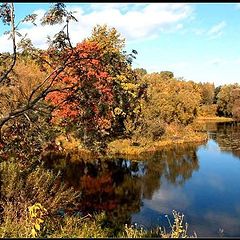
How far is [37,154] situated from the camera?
32.3ft

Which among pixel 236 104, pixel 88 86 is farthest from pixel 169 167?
pixel 236 104

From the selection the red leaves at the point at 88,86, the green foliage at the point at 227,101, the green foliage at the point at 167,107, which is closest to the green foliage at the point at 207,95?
the green foliage at the point at 227,101

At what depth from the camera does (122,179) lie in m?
23.7

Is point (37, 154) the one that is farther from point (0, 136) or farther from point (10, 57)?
point (10, 57)

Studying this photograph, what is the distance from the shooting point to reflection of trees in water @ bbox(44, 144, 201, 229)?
1770 cm

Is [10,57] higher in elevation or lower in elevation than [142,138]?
higher

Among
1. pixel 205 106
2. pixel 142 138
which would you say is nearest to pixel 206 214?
pixel 142 138

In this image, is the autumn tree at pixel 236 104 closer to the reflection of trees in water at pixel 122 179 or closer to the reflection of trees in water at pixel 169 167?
the reflection of trees in water at pixel 169 167

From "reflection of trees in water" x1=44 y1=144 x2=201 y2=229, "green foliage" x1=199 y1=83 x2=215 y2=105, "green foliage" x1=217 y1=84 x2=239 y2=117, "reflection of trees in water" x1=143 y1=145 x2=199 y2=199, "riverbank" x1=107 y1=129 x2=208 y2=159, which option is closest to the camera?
"reflection of trees in water" x1=44 y1=144 x2=201 y2=229

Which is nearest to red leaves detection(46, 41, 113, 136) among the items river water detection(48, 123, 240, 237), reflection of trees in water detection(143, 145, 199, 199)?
river water detection(48, 123, 240, 237)

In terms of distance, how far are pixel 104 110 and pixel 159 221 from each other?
8293 mm

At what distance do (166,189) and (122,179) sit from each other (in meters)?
3.24

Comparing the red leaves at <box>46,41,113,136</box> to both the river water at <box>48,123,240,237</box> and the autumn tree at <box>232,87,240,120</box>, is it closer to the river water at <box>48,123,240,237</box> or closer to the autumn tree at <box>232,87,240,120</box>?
the river water at <box>48,123,240,237</box>

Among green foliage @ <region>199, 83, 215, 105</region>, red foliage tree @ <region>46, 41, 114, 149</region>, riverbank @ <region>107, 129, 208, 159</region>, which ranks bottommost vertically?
riverbank @ <region>107, 129, 208, 159</region>
